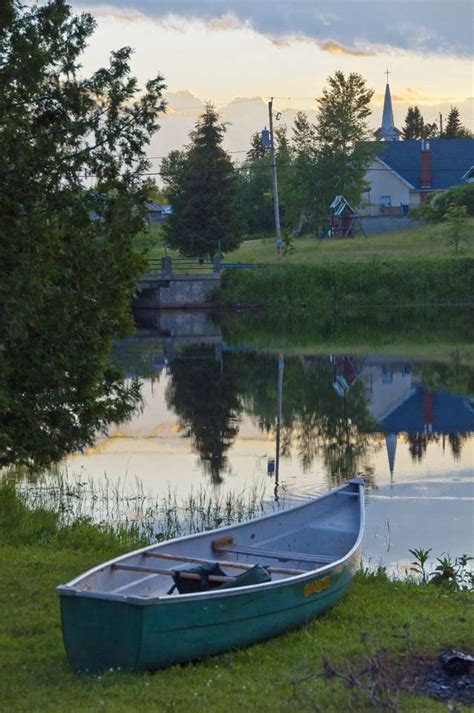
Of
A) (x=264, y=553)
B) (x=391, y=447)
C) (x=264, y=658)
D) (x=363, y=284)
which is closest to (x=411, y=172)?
(x=363, y=284)

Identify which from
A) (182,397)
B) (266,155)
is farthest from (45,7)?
(266,155)

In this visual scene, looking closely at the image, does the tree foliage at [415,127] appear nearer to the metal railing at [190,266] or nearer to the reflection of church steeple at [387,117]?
the reflection of church steeple at [387,117]

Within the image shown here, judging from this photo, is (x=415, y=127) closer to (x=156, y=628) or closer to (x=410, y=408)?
(x=410, y=408)

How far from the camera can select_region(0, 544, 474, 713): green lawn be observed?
7.89 metres

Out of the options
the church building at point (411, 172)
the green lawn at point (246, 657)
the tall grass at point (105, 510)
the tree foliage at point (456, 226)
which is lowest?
the tall grass at point (105, 510)

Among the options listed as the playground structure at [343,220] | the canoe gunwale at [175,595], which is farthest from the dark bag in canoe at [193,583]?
the playground structure at [343,220]

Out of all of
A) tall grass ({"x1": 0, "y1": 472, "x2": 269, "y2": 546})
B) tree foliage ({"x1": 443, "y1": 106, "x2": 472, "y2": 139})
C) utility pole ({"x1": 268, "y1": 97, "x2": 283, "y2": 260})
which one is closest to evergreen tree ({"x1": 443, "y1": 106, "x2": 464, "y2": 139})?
tree foliage ({"x1": 443, "y1": 106, "x2": 472, "y2": 139})

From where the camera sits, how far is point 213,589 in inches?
375

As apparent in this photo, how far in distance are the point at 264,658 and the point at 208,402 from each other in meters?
22.8

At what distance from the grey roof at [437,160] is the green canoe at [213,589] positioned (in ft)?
260

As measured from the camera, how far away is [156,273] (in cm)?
6488

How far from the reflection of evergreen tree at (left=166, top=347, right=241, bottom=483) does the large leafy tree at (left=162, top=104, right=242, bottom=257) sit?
90.7 feet

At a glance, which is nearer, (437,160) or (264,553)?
(264,553)

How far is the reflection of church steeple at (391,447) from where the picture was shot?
2139 centimetres
